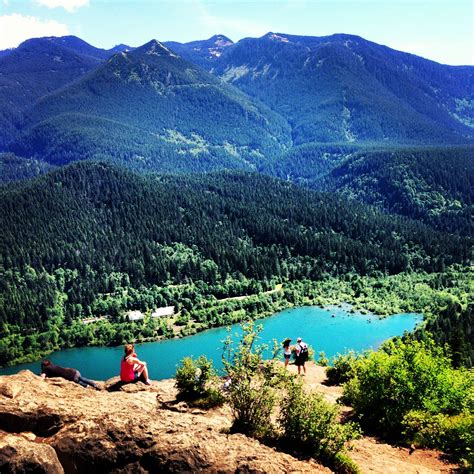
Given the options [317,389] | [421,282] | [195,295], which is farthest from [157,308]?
[317,389]

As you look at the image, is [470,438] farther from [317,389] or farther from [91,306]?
[91,306]

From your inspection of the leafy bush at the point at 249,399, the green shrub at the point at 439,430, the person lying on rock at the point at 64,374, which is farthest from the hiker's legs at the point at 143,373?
the green shrub at the point at 439,430

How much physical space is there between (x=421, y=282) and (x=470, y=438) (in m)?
177

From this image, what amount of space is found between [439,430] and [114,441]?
19.2m

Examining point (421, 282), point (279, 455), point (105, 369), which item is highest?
point (279, 455)

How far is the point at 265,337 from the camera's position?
15000cm

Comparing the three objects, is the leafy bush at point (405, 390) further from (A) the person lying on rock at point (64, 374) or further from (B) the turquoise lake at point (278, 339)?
(B) the turquoise lake at point (278, 339)

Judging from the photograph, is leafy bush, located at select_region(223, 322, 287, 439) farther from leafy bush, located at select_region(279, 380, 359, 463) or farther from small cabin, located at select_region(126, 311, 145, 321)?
small cabin, located at select_region(126, 311, 145, 321)

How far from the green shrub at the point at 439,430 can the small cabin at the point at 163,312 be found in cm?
14307

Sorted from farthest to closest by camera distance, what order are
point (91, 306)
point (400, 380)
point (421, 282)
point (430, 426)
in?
point (421, 282) < point (91, 306) < point (400, 380) < point (430, 426)

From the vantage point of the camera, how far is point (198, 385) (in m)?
28.4

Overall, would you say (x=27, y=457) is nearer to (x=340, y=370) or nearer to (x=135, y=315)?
(x=340, y=370)

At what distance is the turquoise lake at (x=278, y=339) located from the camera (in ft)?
428

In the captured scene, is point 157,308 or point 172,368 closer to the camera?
point 172,368
